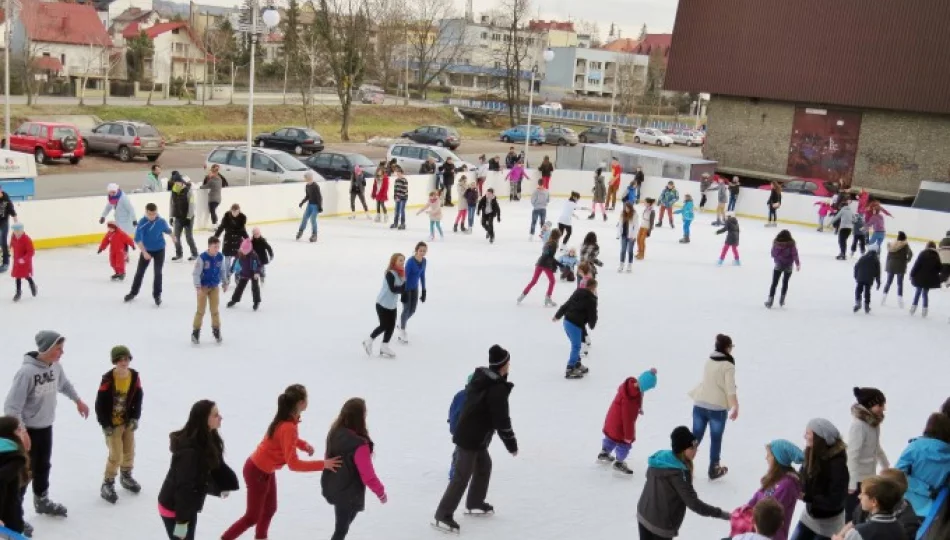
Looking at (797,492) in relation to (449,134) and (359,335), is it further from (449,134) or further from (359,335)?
(449,134)

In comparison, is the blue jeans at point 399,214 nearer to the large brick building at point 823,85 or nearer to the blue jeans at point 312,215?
the blue jeans at point 312,215

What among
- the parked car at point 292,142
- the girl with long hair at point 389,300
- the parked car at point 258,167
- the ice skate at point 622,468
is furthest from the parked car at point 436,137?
the ice skate at point 622,468

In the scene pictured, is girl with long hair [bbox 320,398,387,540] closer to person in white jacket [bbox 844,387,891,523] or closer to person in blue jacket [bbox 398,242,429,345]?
person in white jacket [bbox 844,387,891,523]

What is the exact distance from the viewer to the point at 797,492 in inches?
219

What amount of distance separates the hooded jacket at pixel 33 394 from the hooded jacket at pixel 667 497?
12.4ft

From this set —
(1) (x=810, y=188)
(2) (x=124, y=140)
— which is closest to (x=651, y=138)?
(1) (x=810, y=188)

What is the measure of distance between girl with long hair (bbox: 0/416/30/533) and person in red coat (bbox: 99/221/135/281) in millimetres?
8967

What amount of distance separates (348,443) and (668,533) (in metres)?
1.87

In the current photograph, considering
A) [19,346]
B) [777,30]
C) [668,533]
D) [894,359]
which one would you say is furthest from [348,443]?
[777,30]

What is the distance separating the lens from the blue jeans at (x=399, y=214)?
20703 mm

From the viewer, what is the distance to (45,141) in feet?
A: 93.7

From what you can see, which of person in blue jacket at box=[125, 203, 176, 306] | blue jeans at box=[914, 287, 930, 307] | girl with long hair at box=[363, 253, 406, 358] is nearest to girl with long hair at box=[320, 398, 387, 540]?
girl with long hair at box=[363, 253, 406, 358]

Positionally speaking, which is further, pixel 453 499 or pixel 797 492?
pixel 453 499

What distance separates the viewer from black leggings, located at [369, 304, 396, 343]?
1091 centimetres
